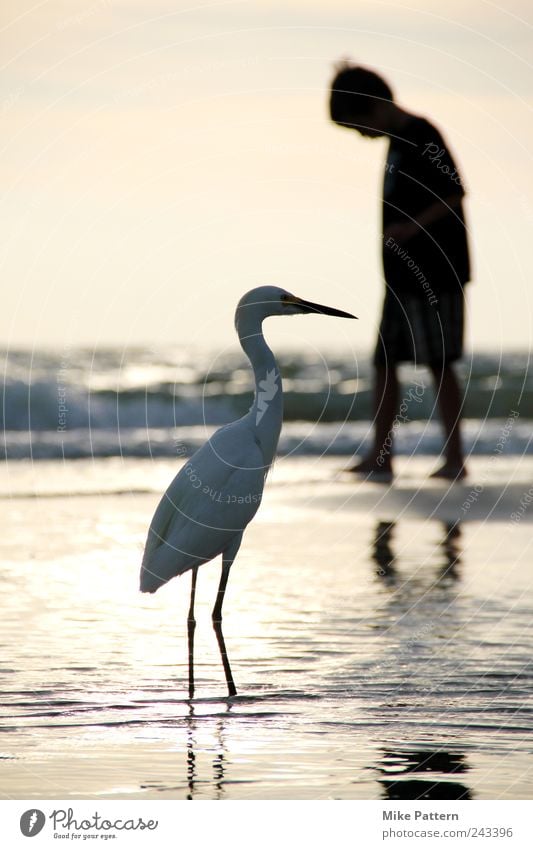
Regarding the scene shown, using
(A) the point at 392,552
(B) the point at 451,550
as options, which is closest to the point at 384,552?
(A) the point at 392,552

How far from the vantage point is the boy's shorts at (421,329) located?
866 centimetres

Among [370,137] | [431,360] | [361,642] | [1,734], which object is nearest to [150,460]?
[431,360]

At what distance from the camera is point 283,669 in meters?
5.16

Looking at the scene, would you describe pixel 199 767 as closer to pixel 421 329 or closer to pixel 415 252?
pixel 415 252

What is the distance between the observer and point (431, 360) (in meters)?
8.67

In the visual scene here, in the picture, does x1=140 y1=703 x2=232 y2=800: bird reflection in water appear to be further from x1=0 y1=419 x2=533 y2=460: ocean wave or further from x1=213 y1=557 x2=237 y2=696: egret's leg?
x1=0 y1=419 x2=533 y2=460: ocean wave

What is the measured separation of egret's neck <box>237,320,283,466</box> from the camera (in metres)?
5.39

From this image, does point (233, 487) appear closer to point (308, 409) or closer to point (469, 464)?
point (469, 464)

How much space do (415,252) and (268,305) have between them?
334 centimetres

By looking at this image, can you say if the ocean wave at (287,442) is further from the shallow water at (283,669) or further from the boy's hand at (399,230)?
the shallow water at (283,669)

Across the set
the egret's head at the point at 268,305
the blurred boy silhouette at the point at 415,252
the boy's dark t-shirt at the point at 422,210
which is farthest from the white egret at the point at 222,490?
the boy's dark t-shirt at the point at 422,210

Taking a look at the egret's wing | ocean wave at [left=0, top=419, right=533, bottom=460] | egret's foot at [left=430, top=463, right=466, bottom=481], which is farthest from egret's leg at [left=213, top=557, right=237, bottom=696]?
ocean wave at [left=0, top=419, right=533, bottom=460]

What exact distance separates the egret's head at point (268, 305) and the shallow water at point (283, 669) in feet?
4.01

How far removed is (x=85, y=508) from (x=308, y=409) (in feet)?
31.0
